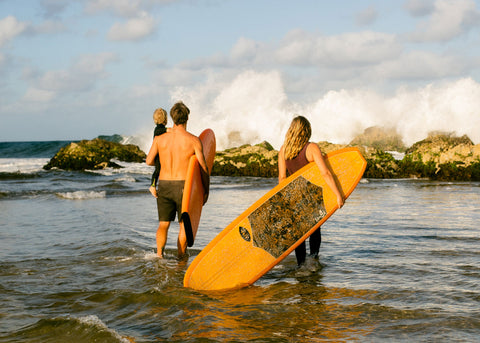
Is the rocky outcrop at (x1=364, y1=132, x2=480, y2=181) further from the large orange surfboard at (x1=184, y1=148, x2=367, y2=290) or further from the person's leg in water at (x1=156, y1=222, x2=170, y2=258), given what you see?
the person's leg in water at (x1=156, y1=222, x2=170, y2=258)

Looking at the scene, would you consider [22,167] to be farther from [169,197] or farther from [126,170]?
[169,197]

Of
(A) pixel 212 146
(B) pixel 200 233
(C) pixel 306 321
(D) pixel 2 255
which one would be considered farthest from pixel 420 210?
(D) pixel 2 255

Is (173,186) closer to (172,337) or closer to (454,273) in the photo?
(172,337)

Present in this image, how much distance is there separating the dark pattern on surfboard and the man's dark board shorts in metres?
1.05

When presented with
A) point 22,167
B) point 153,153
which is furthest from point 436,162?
point 22,167

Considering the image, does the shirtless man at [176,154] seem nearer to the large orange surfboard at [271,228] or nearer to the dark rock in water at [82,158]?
the large orange surfboard at [271,228]

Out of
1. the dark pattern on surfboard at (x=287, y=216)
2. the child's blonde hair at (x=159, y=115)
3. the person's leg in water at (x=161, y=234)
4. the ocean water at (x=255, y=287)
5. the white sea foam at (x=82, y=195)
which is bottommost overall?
the ocean water at (x=255, y=287)

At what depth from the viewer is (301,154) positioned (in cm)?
561

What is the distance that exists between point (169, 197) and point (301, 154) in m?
1.75

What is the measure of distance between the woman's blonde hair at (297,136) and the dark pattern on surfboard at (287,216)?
1.10ft

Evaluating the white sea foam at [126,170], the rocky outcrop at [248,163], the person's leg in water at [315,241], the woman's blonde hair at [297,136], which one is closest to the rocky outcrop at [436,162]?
the rocky outcrop at [248,163]

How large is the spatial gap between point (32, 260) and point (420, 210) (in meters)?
8.07

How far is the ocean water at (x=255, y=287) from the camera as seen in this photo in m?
3.77

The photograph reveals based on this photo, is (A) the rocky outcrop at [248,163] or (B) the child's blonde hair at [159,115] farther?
(A) the rocky outcrop at [248,163]
